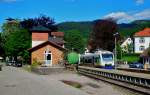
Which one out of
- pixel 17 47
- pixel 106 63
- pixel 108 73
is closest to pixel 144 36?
pixel 17 47

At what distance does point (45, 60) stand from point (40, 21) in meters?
33.7

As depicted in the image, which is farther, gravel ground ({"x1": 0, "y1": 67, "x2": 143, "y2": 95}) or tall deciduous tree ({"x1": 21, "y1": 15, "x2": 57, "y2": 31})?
tall deciduous tree ({"x1": 21, "y1": 15, "x2": 57, "y2": 31})

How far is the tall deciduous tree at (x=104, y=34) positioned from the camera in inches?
4397

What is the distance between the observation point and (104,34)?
368ft

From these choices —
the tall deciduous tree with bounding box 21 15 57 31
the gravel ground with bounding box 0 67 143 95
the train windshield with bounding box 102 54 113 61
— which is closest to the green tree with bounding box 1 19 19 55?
the tall deciduous tree with bounding box 21 15 57 31

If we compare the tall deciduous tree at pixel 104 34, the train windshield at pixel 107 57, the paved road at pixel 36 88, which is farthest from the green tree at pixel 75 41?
the paved road at pixel 36 88

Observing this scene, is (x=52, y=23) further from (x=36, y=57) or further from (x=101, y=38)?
(x=36, y=57)

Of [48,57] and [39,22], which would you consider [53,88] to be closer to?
[48,57]

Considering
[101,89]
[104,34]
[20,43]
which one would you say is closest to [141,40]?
[104,34]

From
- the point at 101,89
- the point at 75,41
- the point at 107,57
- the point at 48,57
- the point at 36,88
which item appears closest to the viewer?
the point at 36,88

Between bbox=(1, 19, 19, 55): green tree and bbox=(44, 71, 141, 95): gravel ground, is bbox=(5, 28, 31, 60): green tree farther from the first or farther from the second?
bbox=(44, 71, 141, 95): gravel ground

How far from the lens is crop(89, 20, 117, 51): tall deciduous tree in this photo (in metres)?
112

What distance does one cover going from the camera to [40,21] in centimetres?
11675

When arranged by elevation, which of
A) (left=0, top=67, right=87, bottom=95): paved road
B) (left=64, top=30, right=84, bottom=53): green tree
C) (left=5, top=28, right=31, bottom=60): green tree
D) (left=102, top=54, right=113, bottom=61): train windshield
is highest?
(left=64, top=30, right=84, bottom=53): green tree
